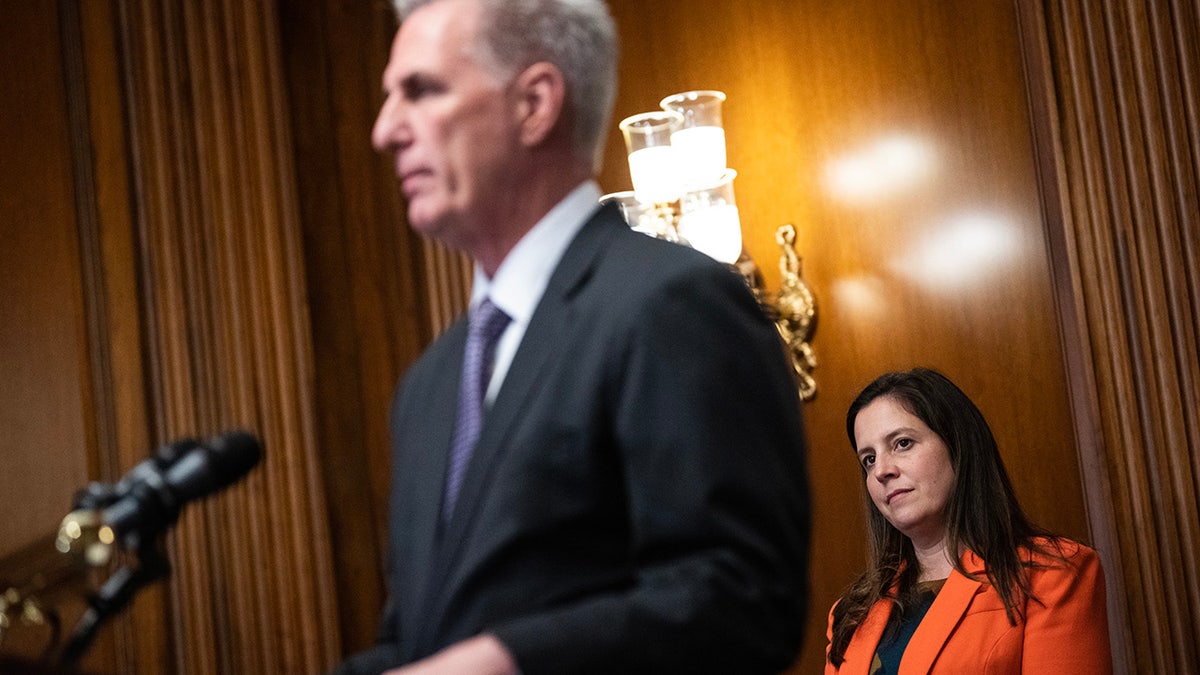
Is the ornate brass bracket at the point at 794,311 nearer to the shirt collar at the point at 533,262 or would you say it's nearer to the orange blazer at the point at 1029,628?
the orange blazer at the point at 1029,628

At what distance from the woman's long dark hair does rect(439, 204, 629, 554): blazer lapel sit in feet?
5.66

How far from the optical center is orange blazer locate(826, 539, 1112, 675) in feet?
8.38

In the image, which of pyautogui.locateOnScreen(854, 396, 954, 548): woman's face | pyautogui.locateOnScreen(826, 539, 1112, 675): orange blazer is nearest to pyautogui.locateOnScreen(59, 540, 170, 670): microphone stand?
pyautogui.locateOnScreen(826, 539, 1112, 675): orange blazer

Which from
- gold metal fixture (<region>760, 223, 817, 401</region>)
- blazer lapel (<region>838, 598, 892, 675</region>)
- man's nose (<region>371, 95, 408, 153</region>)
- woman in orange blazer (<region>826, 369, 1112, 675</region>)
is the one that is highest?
man's nose (<region>371, 95, 408, 153</region>)

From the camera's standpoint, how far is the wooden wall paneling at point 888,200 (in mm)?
3354

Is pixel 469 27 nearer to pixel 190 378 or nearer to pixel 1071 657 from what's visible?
pixel 1071 657

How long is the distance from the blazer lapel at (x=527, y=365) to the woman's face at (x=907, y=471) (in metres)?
1.81

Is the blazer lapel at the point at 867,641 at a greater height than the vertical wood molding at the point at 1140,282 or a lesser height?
lesser

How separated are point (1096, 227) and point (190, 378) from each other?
2.32 metres

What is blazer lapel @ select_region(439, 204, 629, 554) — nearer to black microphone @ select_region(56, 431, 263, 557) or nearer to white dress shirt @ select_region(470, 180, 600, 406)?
white dress shirt @ select_region(470, 180, 600, 406)

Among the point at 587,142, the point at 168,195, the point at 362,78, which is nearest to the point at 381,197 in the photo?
the point at 362,78

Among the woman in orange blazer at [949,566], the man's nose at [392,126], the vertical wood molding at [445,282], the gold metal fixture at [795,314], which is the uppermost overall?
the man's nose at [392,126]

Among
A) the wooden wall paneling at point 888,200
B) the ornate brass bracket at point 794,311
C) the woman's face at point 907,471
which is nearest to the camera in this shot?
the woman's face at point 907,471

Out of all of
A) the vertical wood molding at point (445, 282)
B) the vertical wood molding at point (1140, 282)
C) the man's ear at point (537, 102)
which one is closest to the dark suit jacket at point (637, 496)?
the man's ear at point (537, 102)
